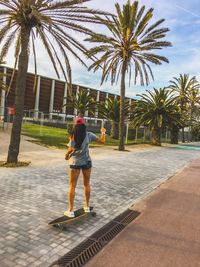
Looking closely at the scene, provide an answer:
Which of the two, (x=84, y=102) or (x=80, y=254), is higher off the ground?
(x=84, y=102)

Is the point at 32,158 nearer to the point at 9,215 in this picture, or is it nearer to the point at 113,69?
the point at 9,215

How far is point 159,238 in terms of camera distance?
541 cm

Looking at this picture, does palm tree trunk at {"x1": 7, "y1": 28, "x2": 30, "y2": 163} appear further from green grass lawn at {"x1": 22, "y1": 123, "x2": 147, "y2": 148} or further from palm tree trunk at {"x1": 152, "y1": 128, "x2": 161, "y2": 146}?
palm tree trunk at {"x1": 152, "y1": 128, "x2": 161, "y2": 146}

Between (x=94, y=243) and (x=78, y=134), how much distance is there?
1.95 metres

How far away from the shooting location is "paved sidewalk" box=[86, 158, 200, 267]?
4466mm

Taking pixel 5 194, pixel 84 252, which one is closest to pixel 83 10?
pixel 5 194

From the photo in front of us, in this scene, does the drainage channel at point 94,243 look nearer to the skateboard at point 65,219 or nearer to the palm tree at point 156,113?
the skateboard at point 65,219

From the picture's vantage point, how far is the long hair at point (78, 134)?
232 inches

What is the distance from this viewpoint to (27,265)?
407 cm

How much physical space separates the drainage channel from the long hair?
62.5 inches

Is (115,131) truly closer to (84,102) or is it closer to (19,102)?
(84,102)

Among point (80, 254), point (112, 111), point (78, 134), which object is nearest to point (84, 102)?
point (112, 111)

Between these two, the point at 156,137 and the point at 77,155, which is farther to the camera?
the point at 156,137

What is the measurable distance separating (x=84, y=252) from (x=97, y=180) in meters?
5.84
